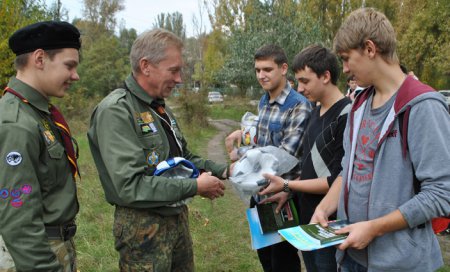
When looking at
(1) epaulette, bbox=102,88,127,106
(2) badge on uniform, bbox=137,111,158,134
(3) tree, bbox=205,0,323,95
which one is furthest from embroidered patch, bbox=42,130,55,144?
(3) tree, bbox=205,0,323,95

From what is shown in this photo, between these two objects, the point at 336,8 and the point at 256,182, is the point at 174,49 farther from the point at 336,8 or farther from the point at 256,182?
the point at 336,8

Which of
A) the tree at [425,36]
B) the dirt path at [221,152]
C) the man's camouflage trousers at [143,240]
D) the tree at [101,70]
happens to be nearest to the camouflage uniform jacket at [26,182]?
the man's camouflage trousers at [143,240]

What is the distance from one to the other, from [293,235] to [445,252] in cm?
329

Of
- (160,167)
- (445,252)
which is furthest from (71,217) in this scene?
(445,252)

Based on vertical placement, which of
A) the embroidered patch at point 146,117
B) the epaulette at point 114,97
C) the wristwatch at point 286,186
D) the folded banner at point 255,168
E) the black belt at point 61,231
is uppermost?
the epaulette at point 114,97

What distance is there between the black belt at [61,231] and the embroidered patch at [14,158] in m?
0.43

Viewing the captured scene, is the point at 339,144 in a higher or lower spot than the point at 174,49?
lower

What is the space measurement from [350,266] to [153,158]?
4.38 feet

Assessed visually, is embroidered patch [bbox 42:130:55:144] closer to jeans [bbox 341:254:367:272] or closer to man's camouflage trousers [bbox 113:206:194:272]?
man's camouflage trousers [bbox 113:206:194:272]

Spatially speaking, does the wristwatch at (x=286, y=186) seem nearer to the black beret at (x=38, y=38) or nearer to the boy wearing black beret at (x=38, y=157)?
the boy wearing black beret at (x=38, y=157)

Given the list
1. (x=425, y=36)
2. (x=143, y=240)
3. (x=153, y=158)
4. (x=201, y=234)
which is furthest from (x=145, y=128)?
(x=425, y=36)

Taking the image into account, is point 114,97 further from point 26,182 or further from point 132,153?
point 26,182

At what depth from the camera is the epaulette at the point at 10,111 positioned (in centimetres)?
184

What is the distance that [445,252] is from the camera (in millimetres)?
4234
